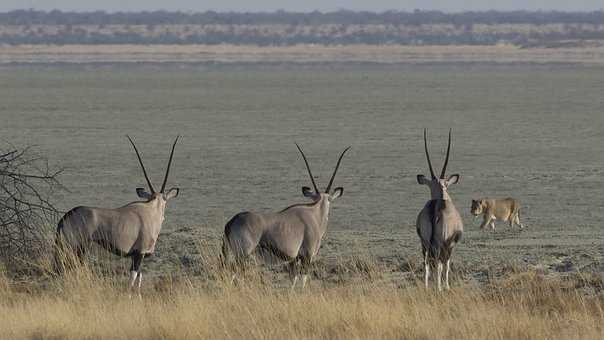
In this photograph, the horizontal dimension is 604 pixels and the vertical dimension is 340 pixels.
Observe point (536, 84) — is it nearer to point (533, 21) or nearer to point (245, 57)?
point (245, 57)

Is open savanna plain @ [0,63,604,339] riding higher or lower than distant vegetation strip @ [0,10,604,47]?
higher

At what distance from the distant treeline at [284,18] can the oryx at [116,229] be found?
163m

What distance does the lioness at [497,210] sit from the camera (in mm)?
17547

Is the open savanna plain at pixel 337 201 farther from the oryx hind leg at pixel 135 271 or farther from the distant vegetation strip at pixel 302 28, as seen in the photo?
the distant vegetation strip at pixel 302 28

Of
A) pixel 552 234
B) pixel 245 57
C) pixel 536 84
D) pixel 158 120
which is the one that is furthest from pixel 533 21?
pixel 552 234

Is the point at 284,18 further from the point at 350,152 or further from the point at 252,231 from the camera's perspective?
the point at 252,231

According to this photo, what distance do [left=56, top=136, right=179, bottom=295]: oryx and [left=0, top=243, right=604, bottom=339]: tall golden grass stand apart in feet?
0.78

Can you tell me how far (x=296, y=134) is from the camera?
32.9 meters

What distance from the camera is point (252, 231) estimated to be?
1151cm

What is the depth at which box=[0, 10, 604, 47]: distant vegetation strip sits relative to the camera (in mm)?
140875

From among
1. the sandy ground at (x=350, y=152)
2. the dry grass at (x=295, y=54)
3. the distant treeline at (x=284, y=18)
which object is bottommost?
the distant treeline at (x=284, y=18)

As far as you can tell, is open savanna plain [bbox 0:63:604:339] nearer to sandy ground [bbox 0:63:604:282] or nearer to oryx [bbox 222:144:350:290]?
sandy ground [bbox 0:63:604:282]

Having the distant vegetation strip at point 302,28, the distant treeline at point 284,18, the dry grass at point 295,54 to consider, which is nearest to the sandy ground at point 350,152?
the dry grass at point 295,54

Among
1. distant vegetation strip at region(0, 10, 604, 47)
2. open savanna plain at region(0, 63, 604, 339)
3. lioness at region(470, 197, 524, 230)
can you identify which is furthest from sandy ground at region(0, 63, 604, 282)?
distant vegetation strip at region(0, 10, 604, 47)
